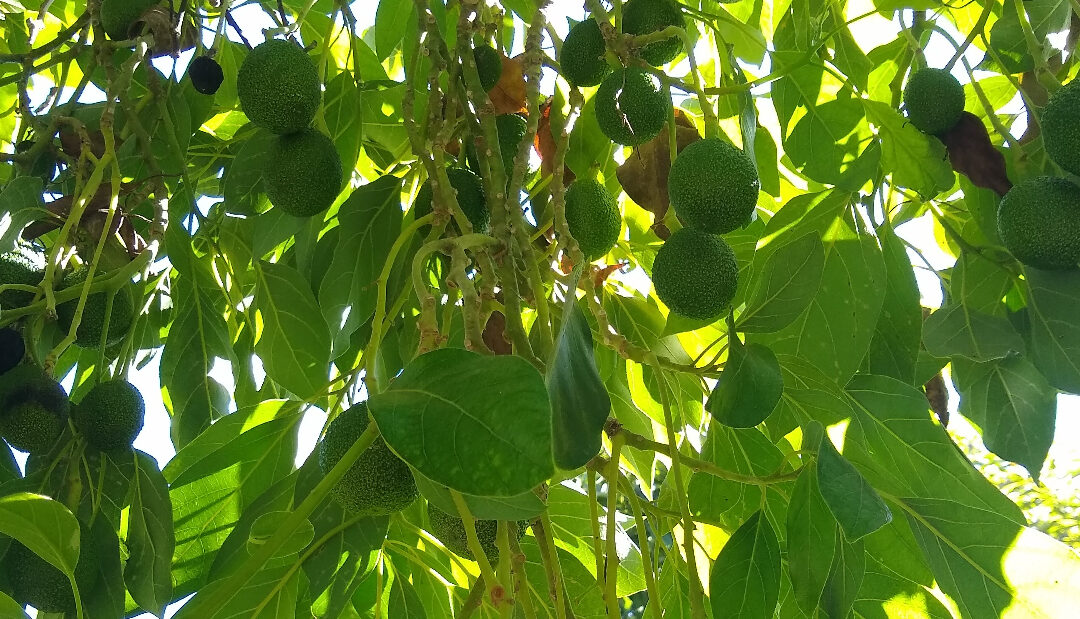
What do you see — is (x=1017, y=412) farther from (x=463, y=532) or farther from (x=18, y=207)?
(x=18, y=207)

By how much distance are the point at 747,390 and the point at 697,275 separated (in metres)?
0.13

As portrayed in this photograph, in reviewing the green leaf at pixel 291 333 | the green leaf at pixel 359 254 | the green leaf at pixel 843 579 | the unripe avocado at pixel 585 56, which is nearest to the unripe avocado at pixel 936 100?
the unripe avocado at pixel 585 56

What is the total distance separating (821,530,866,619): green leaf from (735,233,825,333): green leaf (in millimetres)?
164

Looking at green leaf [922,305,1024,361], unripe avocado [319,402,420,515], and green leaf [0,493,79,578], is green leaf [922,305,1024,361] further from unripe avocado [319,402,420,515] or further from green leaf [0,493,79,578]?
green leaf [0,493,79,578]

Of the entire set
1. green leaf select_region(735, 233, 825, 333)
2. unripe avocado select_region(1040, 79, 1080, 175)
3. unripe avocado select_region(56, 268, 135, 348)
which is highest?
unripe avocado select_region(56, 268, 135, 348)

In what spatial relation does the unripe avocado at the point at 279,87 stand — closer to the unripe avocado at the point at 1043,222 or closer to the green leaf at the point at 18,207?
the green leaf at the point at 18,207

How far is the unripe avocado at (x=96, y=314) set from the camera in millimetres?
914

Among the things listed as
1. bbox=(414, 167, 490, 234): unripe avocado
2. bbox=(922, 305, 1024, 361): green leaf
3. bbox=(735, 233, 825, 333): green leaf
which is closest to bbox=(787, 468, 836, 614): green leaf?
bbox=(735, 233, 825, 333): green leaf

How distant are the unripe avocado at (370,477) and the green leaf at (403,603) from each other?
228 mm

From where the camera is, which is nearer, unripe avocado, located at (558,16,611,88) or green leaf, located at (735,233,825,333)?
green leaf, located at (735,233,825,333)

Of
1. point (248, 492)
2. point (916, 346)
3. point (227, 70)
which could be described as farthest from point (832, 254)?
point (227, 70)

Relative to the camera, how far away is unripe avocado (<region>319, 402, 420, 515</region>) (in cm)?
67

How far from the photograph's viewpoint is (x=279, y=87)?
33.4 inches

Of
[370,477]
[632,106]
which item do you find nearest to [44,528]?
[370,477]
